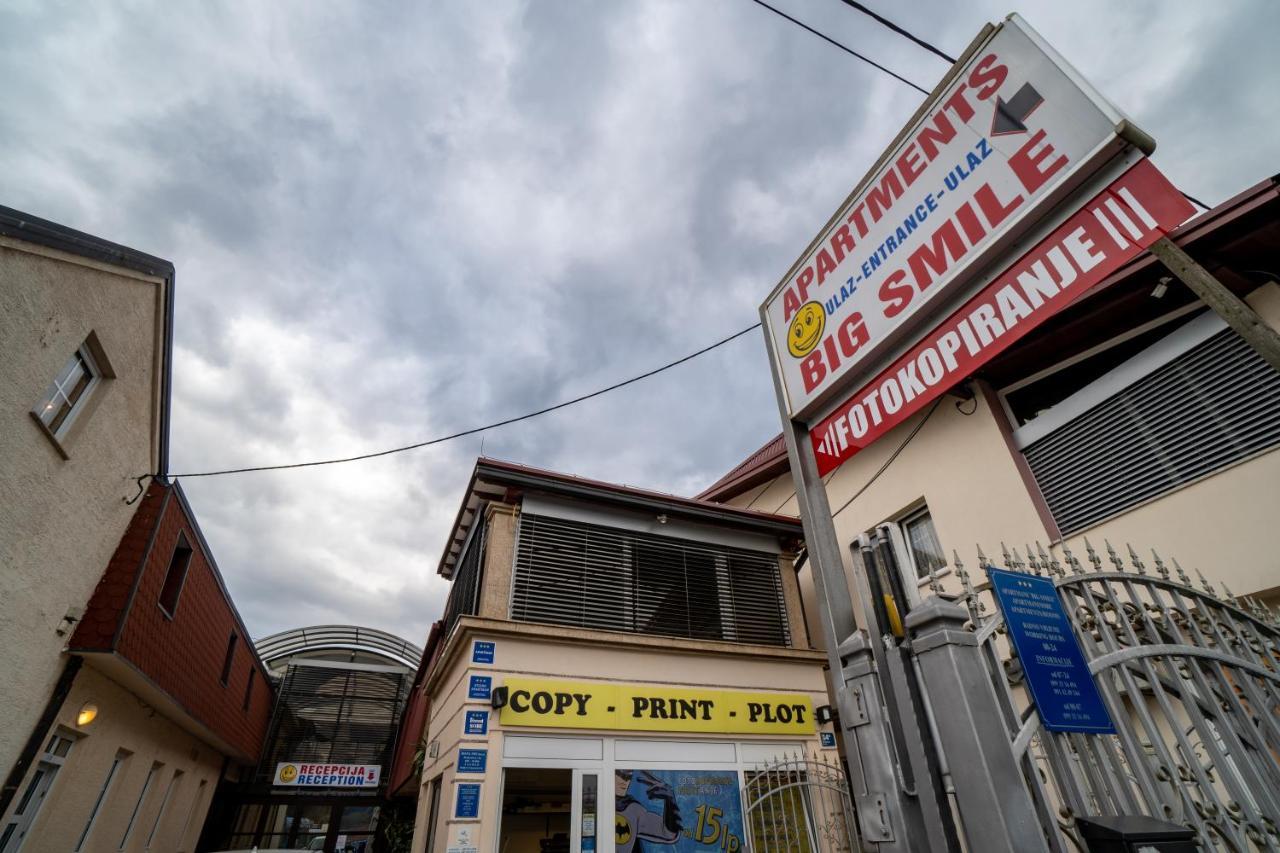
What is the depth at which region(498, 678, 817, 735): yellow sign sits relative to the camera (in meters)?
6.90

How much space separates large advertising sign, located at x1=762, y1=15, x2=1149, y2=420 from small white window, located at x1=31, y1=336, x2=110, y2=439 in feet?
27.0

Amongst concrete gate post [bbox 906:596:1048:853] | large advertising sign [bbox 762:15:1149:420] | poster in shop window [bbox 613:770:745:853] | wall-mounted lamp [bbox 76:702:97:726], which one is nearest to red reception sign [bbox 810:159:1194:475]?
large advertising sign [bbox 762:15:1149:420]

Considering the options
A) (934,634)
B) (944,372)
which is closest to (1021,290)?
(944,372)

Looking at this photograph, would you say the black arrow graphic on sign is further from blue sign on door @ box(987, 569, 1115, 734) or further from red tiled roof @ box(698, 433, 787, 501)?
red tiled roof @ box(698, 433, 787, 501)

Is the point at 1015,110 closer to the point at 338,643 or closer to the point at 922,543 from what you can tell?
the point at 922,543

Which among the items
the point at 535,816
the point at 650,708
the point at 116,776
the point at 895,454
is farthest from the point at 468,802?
the point at 895,454

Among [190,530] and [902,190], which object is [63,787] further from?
[902,190]

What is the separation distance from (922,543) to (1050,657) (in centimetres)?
726

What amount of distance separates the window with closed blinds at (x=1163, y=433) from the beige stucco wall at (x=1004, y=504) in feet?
0.69

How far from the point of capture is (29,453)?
618 cm

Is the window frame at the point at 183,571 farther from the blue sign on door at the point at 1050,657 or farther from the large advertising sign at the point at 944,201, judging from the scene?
the blue sign on door at the point at 1050,657

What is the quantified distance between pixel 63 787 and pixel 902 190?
12.3m

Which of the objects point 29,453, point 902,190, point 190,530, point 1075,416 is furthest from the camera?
point 190,530

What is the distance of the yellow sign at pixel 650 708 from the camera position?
6.90m
